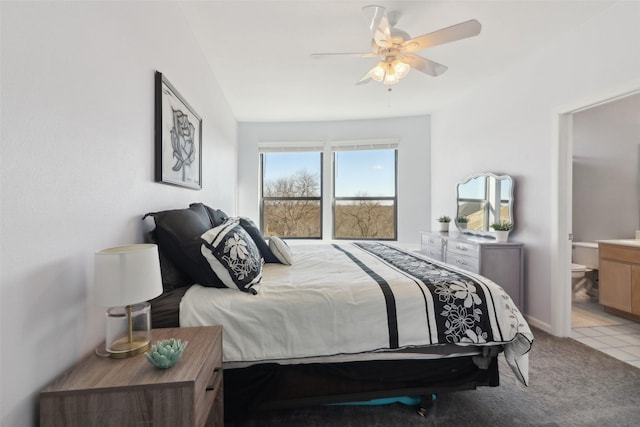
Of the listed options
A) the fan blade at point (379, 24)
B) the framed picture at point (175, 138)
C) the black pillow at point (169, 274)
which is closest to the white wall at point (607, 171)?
the fan blade at point (379, 24)

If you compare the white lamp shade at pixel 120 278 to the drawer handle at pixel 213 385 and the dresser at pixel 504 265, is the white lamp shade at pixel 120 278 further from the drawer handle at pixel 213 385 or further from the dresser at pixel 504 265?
the dresser at pixel 504 265

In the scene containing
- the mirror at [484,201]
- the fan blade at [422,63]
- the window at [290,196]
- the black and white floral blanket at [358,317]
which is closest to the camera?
the black and white floral blanket at [358,317]

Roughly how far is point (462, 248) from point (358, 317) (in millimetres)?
2221

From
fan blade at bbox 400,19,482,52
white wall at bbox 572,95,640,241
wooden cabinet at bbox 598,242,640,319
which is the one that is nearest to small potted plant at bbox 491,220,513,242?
wooden cabinet at bbox 598,242,640,319

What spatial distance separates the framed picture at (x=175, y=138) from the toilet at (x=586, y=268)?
4.30m

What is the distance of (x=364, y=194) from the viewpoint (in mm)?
4996

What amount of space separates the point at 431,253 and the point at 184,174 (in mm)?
3101

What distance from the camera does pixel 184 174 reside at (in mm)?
2279

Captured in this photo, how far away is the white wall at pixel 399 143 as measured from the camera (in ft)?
15.8

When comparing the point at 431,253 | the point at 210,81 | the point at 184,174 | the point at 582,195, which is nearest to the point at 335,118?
the point at 210,81

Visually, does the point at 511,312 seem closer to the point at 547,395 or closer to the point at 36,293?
the point at 547,395

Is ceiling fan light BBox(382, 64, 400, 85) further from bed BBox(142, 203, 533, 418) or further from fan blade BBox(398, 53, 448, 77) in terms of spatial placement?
bed BBox(142, 203, 533, 418)

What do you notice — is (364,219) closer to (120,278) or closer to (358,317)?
(358,317)

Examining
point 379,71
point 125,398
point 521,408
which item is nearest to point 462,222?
point 379,71
